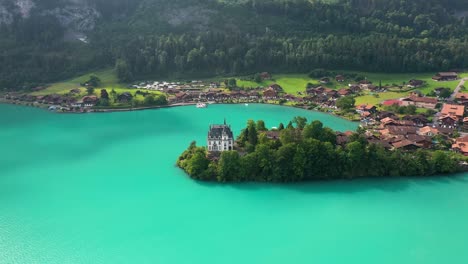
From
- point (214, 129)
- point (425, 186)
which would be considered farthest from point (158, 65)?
point (425, 186)

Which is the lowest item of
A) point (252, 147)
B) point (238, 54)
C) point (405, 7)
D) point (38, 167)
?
point (38, 167)

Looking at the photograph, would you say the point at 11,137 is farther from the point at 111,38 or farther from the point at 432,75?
the point at 432,75

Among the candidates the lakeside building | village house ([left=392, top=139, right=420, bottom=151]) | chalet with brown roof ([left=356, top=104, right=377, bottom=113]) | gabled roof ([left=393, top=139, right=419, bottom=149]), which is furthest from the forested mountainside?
the lakeside building

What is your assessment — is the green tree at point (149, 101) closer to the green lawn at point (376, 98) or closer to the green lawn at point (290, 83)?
the green lawn at point (290, 83)

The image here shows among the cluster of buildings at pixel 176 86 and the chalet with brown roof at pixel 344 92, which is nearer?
the chalet with brown roof at pixel 344 92

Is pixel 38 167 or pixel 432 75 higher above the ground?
pixel 432 75

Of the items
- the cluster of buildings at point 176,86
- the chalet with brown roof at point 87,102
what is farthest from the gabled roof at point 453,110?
the chalet with brown roof at point 87,102
